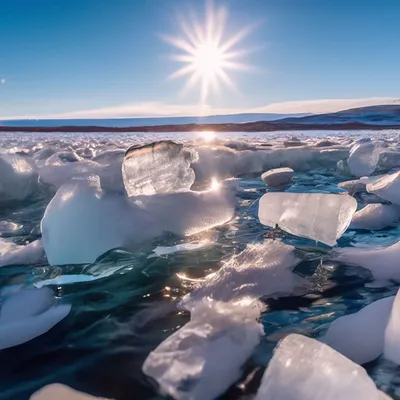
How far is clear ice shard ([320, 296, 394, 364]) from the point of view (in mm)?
988

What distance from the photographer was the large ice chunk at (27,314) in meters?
1.15

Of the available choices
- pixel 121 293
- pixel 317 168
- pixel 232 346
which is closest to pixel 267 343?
pixel 232 346

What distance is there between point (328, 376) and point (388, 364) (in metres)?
0.27

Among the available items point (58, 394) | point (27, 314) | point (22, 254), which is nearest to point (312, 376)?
point (58, 394)

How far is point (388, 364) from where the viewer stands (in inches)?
37.3

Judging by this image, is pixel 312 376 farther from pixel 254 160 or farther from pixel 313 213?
pixel 254 160

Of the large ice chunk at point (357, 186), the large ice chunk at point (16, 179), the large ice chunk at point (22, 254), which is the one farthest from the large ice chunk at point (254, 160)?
the large ice chunk at point (22, 254)

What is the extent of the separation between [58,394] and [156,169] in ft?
5.75

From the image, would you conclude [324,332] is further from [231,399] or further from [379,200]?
[379,200]

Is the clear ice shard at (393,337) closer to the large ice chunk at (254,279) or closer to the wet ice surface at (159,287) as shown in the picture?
the wet ice surface at (159,287)

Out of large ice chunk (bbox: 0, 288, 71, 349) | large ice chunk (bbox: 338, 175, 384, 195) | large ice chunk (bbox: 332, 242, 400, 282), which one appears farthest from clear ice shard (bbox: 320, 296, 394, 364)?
large ice chunk (bbox: 338, 175, 384, 195)

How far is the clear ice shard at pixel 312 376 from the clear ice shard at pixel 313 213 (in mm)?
847

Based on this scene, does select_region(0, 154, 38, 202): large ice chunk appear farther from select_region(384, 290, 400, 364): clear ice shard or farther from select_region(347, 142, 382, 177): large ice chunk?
select_region(347, 142, 382, 177): large ice chunk

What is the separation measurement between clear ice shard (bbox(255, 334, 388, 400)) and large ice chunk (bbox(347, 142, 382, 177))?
12.3ft
